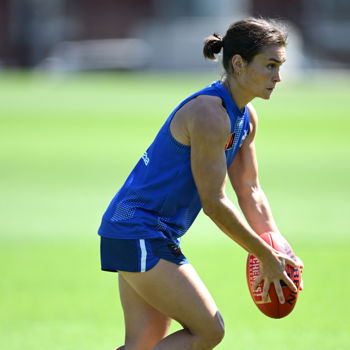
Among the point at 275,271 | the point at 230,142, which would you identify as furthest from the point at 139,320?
the point at 230,142

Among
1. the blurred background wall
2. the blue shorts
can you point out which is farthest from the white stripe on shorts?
the blurred background wall

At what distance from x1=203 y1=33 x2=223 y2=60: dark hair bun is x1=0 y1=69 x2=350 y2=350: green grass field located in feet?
8.87

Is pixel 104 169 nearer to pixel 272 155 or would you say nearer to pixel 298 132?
pixel 272 155

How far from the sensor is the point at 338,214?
1294cm

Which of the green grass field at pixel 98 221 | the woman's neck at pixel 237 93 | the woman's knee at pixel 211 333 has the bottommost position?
the green grass field at pixel 98 221

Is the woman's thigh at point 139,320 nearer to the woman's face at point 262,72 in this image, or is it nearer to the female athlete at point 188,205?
the female athlete at point 188,205

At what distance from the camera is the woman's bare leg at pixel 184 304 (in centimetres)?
472

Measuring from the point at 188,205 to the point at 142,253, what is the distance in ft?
1.43

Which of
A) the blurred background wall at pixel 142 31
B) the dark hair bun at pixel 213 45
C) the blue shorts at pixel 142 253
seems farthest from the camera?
the blurred background wall at pixel 142 31

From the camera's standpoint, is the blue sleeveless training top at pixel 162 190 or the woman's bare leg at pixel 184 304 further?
the blue sleeveless training top at pixel 162 190

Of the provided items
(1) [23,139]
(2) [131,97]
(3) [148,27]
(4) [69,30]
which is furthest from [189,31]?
(1) [23,139]

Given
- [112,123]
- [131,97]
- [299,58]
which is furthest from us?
[299,58]

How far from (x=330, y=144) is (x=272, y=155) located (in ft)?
8.62

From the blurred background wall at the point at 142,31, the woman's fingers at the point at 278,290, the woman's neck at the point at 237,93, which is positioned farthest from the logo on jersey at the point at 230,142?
the blurred background wall at the point at 142,31
